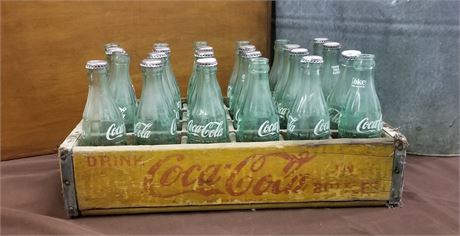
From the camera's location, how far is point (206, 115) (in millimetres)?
694

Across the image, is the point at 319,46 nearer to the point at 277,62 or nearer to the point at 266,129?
the point at 277,62

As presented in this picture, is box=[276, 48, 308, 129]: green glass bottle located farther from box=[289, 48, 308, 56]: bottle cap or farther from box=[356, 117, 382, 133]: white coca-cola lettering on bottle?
box=[356, 117, 382, 133]: white coca-cola lettering on bottle

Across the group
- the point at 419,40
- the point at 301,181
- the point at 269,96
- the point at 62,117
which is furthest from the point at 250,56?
the point at 62,117

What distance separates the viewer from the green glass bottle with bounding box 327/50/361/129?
74 cm

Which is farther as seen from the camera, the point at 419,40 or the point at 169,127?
the point at 419,40

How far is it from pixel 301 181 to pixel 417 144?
1.26ft

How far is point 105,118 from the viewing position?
689mm

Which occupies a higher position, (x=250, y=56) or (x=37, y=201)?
(x=250, y=56)

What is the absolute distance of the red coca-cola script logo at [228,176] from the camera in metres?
0.66

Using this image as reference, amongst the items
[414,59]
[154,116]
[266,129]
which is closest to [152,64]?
[154,116]

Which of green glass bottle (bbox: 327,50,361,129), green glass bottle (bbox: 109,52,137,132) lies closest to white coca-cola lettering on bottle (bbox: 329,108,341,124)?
green glass bottle (bbox: 327,50,361,129)

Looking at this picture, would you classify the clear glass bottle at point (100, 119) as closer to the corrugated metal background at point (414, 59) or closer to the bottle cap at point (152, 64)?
the bottle cap at point (152, 64)

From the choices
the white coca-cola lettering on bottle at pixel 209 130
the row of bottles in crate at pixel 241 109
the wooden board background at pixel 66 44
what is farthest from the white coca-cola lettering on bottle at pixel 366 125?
the wooden board background at pixel 66 44

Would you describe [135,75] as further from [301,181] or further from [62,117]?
[301,181]
